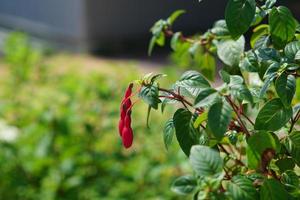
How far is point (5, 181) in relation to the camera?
256cm

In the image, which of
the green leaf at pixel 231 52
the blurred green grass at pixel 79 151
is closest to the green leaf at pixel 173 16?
the green leaf at pixel 231 52

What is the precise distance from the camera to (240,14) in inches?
30.2

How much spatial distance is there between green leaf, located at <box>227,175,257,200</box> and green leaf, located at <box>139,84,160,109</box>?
0.13 m

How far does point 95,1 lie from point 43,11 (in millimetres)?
1105

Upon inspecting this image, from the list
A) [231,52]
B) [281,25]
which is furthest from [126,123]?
[231,52]

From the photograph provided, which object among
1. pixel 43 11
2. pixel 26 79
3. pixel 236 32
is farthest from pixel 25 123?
pixel 43 11

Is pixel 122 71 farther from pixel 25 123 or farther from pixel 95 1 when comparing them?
pixel 95 1

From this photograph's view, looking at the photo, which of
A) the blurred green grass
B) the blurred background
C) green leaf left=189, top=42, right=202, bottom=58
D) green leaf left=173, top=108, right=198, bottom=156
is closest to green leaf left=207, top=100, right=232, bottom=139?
green leaf left=173, top=108, right=198, bottom=156

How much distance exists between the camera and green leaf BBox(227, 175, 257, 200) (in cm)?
69

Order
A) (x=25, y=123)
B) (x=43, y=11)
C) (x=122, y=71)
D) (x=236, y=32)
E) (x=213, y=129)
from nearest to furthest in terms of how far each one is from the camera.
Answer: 1. (x=213, y=129)
2. (x=236, y=32)
3. (x=25, y=123)
4. (x=122, y=71)
5. (x=43, y=11)

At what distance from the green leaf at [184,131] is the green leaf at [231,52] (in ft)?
0.98

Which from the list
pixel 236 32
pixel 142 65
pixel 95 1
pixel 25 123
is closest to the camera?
pixel 236 32

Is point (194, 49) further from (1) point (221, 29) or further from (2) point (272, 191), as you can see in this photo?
(2) point (272, 191)

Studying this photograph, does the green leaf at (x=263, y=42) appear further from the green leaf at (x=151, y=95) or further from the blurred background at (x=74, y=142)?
the blurred background at (x=74, y=142)
